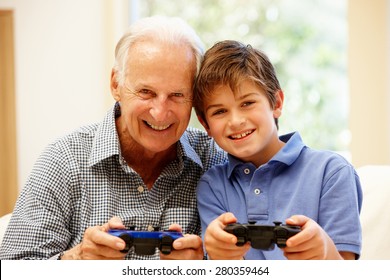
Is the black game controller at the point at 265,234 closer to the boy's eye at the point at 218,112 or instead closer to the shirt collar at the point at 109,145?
the boy's eye at the point at 218,112

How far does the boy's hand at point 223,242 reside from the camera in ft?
3.48

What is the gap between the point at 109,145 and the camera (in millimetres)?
1490

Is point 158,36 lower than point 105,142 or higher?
higher

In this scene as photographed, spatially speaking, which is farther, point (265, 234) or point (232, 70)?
point (232, 70)

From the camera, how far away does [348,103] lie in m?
2.88

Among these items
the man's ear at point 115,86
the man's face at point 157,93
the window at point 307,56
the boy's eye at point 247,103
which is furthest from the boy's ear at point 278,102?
the window at point 307,56

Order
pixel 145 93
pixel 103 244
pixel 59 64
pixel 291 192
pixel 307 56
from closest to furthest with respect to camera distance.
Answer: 1. pixel 103 244
2. pixel 291 192
3. pixel 145 93
4. pixel 307 56
5. pixel 59 64

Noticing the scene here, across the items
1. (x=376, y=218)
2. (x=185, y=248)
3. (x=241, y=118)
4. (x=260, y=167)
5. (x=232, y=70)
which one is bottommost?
(x=376, y=218)

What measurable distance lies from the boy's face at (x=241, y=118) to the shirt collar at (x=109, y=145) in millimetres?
160

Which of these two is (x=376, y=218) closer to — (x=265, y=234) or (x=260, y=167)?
(x=260, y=167)

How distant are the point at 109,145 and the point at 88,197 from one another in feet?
0.44

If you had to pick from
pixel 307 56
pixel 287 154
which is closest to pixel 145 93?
pixel 287 154

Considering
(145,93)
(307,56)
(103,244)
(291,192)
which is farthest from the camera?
(307,56)
